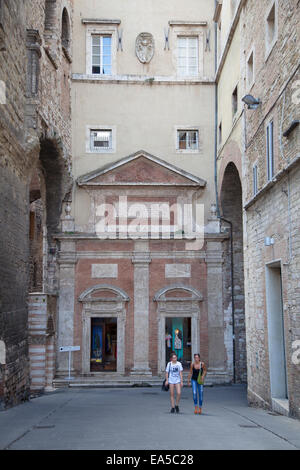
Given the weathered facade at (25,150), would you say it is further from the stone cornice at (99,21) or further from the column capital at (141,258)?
the column capital at (141,258)

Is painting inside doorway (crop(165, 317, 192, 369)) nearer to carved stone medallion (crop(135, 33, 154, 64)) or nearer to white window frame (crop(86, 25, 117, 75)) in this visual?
white window frame (crop(86, 25, 117, 75))

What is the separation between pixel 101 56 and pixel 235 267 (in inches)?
361

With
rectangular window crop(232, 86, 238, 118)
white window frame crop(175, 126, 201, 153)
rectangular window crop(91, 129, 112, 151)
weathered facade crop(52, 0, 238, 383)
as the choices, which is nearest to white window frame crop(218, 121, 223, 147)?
weathered facade crop(52, 0, 238, 383)

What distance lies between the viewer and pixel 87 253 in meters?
19.4

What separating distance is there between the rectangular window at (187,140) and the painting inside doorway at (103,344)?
6788mm

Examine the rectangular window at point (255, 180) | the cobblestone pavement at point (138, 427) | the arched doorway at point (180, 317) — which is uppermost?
the rectangular window at point (255, 180)

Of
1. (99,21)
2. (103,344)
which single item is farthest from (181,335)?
(99,21)

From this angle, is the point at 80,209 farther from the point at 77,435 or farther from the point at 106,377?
the point at 77,435

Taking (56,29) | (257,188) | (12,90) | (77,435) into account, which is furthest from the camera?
(56,29)

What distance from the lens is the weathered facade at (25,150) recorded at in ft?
37.7

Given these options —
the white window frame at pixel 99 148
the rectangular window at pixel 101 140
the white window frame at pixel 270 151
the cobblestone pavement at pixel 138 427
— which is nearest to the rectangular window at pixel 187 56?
the white window frame at pixel 99 148

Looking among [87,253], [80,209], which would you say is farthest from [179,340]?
[80,209]

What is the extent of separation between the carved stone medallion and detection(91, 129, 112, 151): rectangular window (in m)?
2.99

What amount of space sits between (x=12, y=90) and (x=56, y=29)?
5.75 meters
